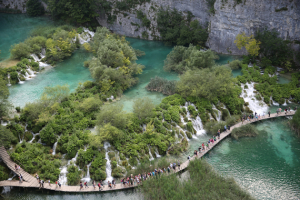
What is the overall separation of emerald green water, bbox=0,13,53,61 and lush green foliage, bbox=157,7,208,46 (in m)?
32.8

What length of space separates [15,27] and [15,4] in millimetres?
17393

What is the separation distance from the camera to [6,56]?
61.4m

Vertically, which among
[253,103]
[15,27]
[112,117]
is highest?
[15,27]

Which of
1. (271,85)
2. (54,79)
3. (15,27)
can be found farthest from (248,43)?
(15,27)

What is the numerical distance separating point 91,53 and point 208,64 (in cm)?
2943

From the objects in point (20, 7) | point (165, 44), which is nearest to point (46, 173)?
point (165, 44)

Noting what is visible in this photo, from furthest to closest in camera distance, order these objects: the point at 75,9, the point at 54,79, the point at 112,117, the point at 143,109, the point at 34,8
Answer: the point at 34,8, the point at 75,9, the point at 54,79, the point at 143,109, the point at 112,117

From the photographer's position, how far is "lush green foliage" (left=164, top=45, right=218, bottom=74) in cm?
5256

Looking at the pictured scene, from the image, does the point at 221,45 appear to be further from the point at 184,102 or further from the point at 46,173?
the point at 46,173

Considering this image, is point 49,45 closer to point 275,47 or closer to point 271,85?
point 271,85

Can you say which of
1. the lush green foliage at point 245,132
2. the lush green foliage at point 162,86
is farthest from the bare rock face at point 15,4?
the lush green foliage at point 245,132

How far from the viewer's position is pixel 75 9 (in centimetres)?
7625

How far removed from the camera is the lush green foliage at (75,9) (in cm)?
7594

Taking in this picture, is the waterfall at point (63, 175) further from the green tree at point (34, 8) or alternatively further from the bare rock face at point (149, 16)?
the green tree at point (34, 8)
